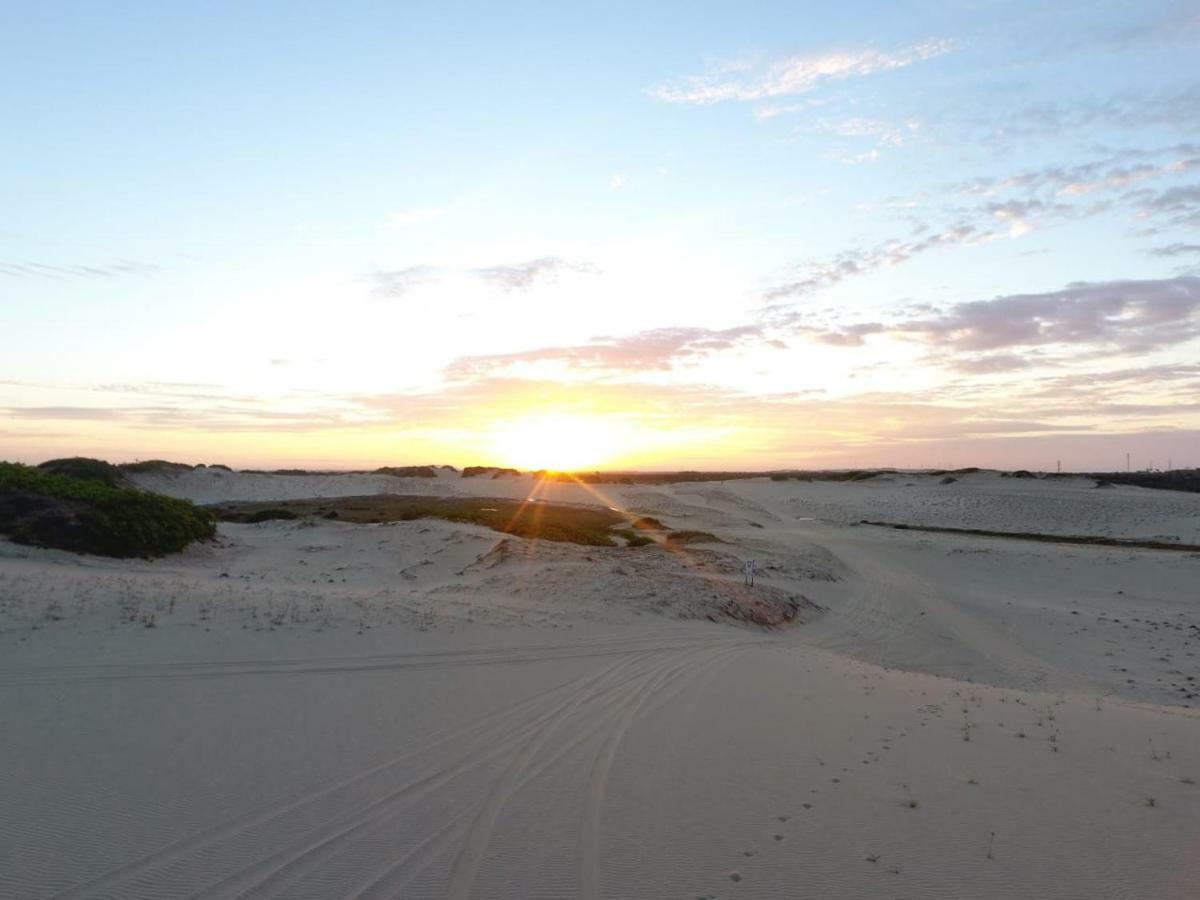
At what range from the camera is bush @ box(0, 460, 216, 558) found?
785 inches

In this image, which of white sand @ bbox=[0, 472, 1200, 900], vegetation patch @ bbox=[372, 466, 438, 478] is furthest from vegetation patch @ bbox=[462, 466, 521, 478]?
white sand @ bbox=[0, 472, 1200, 900]

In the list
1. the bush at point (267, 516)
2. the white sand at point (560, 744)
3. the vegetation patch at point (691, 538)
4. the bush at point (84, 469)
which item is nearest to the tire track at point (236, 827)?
the white sand at point (560, 744)

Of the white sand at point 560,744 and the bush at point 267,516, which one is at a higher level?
the bush at point 267,516

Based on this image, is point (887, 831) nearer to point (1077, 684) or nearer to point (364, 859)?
point (364, 859)

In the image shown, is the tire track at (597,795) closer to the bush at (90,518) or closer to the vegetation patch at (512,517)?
the bush at (90,518)

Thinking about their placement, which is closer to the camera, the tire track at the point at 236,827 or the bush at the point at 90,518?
the tire track at the point at 236,827

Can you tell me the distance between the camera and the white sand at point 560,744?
18.8 ft

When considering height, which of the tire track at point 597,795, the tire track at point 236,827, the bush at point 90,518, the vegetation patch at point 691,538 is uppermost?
the bush at point 90,518

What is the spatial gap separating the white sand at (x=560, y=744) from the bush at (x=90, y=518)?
1037 mm

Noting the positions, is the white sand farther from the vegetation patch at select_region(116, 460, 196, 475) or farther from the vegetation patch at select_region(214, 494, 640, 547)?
the vegetation patch at select_region(116, 460, 196, 475)

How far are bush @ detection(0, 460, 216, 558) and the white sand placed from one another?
104cm

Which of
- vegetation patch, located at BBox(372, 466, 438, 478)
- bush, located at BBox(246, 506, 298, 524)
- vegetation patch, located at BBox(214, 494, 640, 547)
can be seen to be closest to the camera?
vegetation patch, located at BBox(214, 494, 640, 547)

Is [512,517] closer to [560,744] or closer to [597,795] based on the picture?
[560,744]

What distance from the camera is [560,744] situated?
8688 mm
